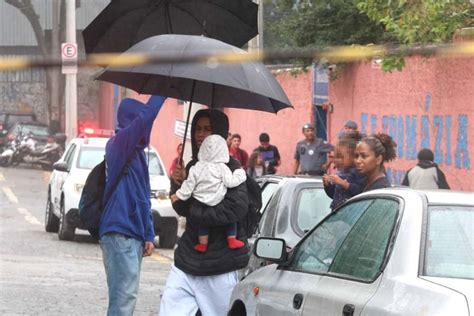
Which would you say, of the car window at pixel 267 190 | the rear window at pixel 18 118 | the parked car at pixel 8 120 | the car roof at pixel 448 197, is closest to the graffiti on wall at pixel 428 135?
the car window at pixel 267 190

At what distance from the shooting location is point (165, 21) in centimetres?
917

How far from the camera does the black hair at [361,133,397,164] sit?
8.20 m

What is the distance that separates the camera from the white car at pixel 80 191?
18328 millimetres

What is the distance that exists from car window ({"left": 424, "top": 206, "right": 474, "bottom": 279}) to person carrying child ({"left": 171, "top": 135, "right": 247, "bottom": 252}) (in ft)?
6.55

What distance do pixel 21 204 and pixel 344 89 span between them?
928cm

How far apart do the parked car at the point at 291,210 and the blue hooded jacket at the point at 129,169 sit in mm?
2107

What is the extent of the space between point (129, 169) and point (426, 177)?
7.84 meters

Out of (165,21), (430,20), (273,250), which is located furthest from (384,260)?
(430,20)

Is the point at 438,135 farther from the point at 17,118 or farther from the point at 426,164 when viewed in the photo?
the point at 17,118

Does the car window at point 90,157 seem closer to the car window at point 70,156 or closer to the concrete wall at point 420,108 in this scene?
the car window at point 70,156

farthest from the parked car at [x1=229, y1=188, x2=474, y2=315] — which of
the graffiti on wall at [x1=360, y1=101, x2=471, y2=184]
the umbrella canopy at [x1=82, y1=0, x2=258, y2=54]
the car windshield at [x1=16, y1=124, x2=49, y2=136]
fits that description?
the car windshield at [x1=16, y1=124, x2=49, y2=136]

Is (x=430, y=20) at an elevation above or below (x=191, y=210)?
above

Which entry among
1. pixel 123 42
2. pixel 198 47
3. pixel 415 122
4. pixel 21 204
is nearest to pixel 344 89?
pixel 415 122

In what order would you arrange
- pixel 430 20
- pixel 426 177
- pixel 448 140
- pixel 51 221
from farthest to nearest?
pixel 51 221
pixel 448 140
pixel 430 20
pixel 426 177
